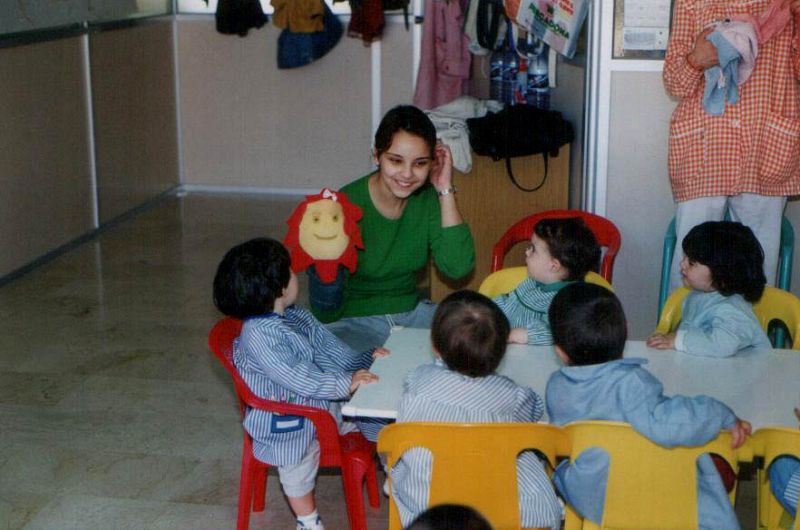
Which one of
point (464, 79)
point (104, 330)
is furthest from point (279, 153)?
point (104, 330)

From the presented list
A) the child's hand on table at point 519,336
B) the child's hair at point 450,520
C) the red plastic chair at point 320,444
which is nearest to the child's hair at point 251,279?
the red plastic chair at point 320,444

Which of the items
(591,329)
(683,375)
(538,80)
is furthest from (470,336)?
(538,80)

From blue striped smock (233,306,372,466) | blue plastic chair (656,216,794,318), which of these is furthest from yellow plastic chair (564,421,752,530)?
blue plastic chair (656,216,794,318)

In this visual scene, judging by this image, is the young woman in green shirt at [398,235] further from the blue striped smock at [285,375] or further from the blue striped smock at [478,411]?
the blue striped smock at [478,411]

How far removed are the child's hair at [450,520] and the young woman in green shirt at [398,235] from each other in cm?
168

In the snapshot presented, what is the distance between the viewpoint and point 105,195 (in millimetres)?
6281

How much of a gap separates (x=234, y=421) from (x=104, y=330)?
116 centimetres

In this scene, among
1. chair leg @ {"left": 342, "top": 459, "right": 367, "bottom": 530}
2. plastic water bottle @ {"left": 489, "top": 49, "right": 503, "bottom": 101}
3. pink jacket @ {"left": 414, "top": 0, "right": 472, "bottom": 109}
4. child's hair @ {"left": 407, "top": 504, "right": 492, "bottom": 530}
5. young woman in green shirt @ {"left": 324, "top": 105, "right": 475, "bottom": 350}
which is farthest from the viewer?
pink jacket @ {"left": 414, "top": 0, "right": 472, "bottom": 109}

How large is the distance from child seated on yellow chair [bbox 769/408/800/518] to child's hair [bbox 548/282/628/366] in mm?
401

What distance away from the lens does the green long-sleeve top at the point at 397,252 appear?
10.2ft

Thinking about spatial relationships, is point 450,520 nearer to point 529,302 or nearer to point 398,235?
point 529,302

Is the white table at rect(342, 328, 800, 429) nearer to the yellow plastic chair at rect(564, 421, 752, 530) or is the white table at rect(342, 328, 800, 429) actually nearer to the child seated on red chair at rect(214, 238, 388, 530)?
the child seated on red chair at rect(214, 238, 388, 530)

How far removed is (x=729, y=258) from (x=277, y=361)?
1136 mm

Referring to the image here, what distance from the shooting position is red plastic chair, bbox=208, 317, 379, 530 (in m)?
2.54
